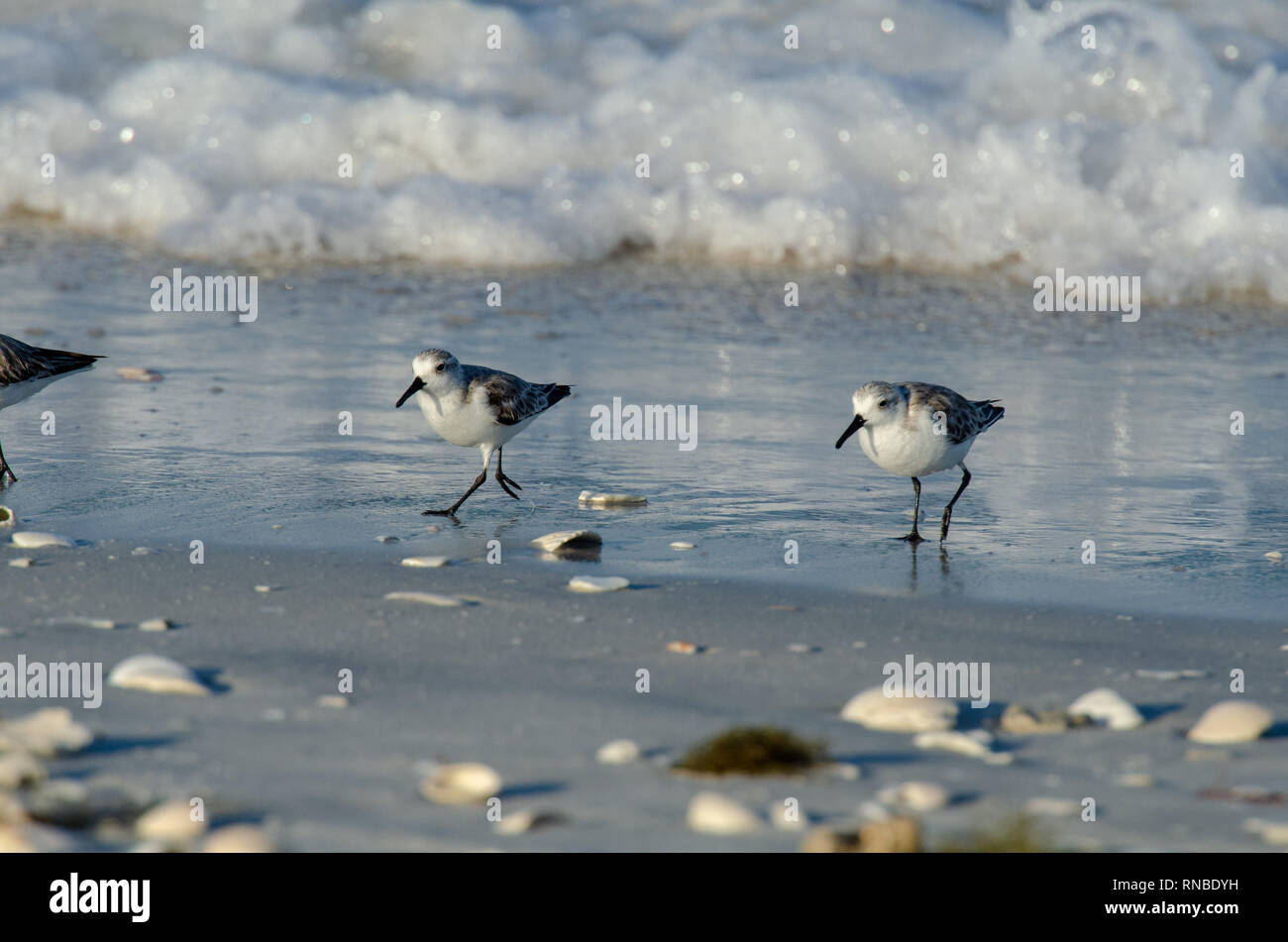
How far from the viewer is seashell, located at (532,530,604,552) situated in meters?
5.29

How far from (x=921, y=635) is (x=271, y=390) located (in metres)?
4.22

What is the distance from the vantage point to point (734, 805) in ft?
9.87

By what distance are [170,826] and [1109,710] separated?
2210mm

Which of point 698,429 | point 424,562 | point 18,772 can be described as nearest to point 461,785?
point 18,772

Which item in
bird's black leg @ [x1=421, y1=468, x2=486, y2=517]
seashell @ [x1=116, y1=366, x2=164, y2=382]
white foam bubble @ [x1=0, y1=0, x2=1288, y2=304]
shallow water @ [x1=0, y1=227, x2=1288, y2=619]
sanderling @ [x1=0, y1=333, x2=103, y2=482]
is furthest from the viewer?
white foam bubble @ [x1=0, y1=0, x2=1288, y2=304]

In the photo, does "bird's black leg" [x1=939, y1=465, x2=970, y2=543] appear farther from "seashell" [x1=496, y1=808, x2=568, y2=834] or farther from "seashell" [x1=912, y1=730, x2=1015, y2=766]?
"seashell" [x1=496, y1=808, x2=568, y2=834]

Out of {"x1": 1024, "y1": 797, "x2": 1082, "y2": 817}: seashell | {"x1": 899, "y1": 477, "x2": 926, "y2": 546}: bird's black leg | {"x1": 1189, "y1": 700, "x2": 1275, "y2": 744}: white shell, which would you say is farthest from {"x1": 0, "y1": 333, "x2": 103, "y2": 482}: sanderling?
{"x1": 1189, "y1": 700, "x2": 1275, "y2": 744}: white shell

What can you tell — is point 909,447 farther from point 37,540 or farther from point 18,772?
point 18,772

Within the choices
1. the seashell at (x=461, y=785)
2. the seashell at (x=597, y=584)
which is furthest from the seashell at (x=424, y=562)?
the seashell at (x=461, y=785)

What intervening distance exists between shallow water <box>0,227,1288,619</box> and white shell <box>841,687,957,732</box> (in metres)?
1.32

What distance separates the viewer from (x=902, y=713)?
3.61m
